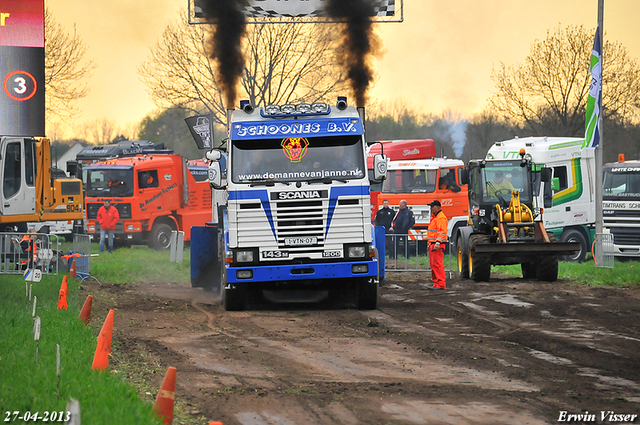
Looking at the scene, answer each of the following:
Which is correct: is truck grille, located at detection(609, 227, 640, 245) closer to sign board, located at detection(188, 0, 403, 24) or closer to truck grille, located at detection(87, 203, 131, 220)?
sign board, located at detection(188, 0, 403, 24)

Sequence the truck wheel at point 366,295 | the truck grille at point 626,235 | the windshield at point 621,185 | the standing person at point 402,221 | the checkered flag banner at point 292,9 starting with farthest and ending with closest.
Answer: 1. the windshield at point 621,185
2. the truck grille at point 626,235
3. the standing person at point 402,221
4. the checkered flag banner at point 292,9
5. the truck wheel at point 366,295

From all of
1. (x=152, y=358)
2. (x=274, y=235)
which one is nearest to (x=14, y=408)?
(x=152, y=358)

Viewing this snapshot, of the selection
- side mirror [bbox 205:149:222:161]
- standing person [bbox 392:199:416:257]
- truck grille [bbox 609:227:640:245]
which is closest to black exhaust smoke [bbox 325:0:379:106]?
standing person [bbox 392:199:416:257]

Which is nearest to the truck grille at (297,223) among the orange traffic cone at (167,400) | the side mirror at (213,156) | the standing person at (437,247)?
the side mirror at (213,156)

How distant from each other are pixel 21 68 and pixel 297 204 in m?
5.22

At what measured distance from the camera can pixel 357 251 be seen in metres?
13.4

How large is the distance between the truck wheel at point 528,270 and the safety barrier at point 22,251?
11323mm

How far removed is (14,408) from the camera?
640 centimetres

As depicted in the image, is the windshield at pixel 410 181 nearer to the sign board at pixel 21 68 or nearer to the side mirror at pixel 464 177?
the side mirror at pixel 464 177

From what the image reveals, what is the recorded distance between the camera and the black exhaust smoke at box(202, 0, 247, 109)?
20.7m

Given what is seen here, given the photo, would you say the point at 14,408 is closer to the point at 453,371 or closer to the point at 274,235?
the point at 453,371

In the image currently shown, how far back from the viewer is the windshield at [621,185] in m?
27.2

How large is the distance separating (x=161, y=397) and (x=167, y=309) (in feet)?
28.0

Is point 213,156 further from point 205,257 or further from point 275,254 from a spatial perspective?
point 205,257
